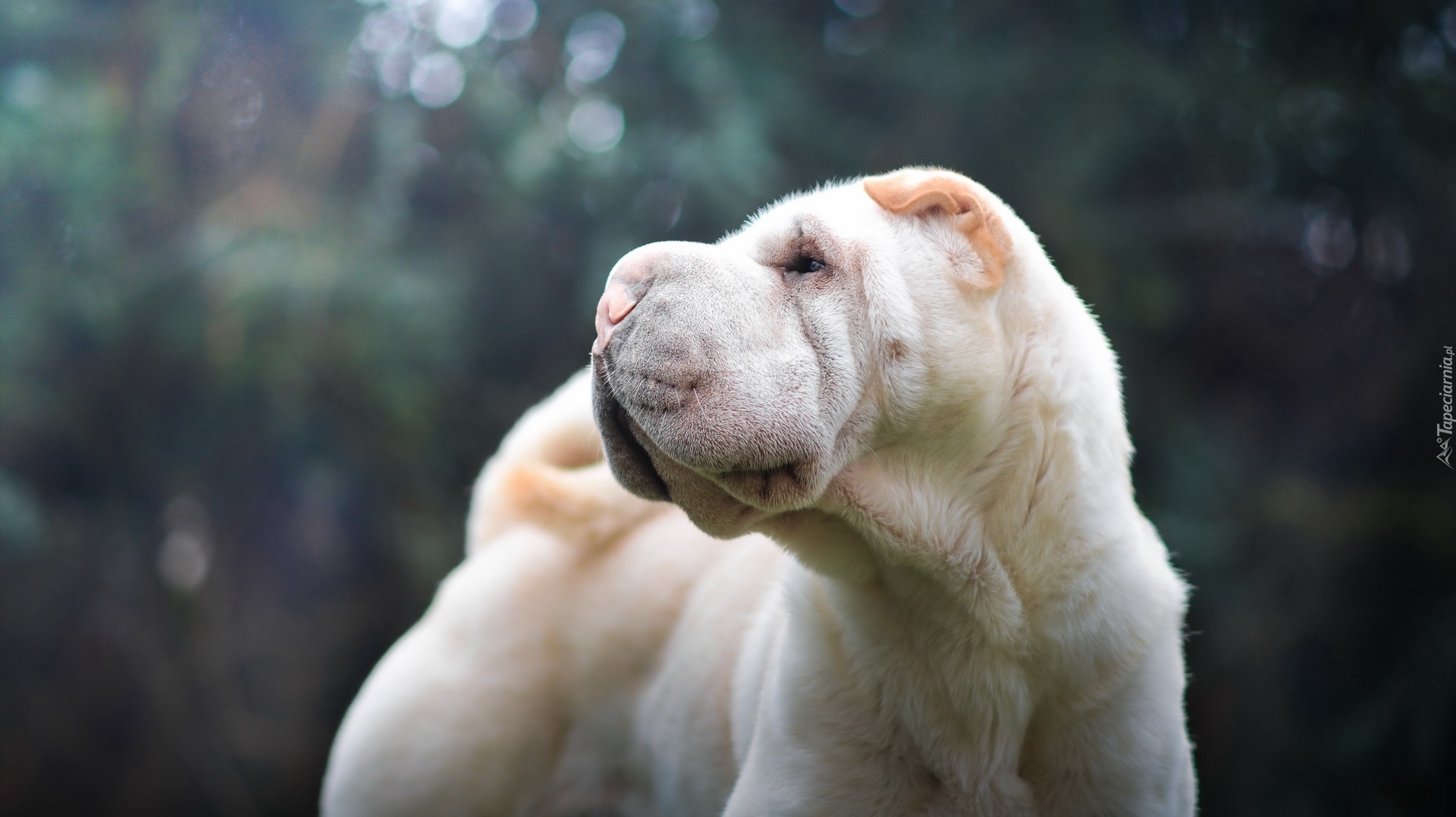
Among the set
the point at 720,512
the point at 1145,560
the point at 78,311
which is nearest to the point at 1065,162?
the point at 1145,560

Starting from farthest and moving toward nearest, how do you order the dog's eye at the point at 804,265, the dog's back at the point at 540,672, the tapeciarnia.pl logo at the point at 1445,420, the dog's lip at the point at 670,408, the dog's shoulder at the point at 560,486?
the tapeciarnia.pl logo at the point at 1445,420
the dog's shoulder at the point at 560,486
the dog's back at the point at 540,672
the dog's eye at the point at 804,265
the dog's lip at the point at 670,408

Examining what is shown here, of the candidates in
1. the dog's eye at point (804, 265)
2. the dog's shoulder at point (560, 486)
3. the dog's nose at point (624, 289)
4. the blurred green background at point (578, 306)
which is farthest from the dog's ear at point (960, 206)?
the blurred green background at point (578, 306)

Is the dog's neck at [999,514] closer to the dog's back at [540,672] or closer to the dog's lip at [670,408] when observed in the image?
the dog's lip at [670,408]

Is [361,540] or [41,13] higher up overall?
[41,13]

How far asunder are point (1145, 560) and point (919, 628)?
43 centimetres

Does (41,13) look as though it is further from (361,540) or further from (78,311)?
(361,540)

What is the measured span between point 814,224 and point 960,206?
0.25 metres

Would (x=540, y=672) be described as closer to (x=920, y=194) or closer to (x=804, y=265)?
(x=804, y=265)

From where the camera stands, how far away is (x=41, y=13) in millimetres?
3871

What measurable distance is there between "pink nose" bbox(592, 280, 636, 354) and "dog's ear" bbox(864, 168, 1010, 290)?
0.48 meters

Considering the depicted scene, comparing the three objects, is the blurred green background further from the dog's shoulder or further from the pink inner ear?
the pink inner ear

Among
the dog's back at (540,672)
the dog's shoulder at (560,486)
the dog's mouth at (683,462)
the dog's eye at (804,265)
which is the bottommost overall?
the dog's back at (540,672)

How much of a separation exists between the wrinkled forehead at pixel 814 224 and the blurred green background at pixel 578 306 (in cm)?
253

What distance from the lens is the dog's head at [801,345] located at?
142cm
